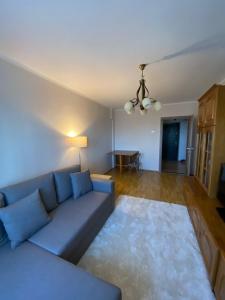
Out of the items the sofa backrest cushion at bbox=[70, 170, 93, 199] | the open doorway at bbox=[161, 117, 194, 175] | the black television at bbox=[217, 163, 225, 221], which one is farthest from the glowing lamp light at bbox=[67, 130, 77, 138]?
the open doorway at bbox=[161, 117, 194, 175]

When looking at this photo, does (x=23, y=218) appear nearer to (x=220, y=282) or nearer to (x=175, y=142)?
(x=220, y=282)

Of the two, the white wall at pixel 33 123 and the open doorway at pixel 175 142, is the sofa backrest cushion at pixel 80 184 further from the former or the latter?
the open doorway at pixel 175 142

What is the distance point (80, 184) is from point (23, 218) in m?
1.06

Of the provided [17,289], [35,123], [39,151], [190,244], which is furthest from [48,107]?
[190,244]

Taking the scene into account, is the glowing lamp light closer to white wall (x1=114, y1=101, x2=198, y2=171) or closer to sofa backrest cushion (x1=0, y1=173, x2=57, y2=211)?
sofa backrest cushion (x1=0, y1=173, x2=57, y2=211)

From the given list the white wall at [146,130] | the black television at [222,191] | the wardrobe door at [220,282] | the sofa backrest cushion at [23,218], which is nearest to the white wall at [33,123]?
the sofa backrest cushion at [23,218]

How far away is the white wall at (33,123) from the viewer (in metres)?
2.01

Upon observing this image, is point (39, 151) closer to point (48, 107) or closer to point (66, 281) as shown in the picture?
point (48, 107)

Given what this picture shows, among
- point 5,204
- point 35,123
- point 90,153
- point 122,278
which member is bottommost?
point 122,278

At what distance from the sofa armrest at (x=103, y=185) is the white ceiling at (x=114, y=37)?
Result: 194 cm

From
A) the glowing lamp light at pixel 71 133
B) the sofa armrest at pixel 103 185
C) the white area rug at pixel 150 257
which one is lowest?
the white area rug at pixel 150 257

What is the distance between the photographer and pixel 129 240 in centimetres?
206

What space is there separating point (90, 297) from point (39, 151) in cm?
215

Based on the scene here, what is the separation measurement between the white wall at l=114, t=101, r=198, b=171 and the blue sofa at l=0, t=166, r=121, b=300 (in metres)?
3.31
